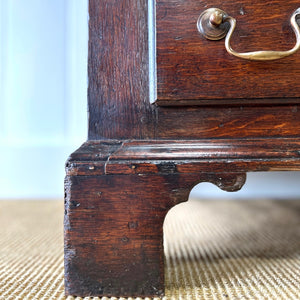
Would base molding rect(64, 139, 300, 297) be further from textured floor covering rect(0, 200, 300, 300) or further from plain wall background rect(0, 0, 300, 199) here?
plain wall background rect(0, 0, 300, 199)

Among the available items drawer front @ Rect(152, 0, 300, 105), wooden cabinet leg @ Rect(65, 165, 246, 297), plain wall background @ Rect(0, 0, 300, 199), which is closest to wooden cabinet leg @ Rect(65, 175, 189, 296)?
wooden cabinet leg @ Rect(65, 165, 246, 297)

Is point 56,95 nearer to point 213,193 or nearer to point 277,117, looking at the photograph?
point 213,193

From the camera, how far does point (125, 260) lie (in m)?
0.43

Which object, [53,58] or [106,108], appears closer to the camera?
[106,108]

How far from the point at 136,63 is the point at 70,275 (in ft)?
0.86

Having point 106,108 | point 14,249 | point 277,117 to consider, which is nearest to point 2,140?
point 14,249

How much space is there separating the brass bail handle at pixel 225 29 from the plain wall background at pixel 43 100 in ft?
3.00

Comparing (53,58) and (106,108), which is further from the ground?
(53,58)

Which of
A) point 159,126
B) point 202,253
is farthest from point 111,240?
point 202,253

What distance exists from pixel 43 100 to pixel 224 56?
3.24ft

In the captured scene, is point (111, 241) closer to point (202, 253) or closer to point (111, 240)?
point (111, 240)

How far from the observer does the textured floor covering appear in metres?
0.47

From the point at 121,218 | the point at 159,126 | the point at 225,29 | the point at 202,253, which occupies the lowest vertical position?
the point at 202,253

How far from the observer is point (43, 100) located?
1334 mm
